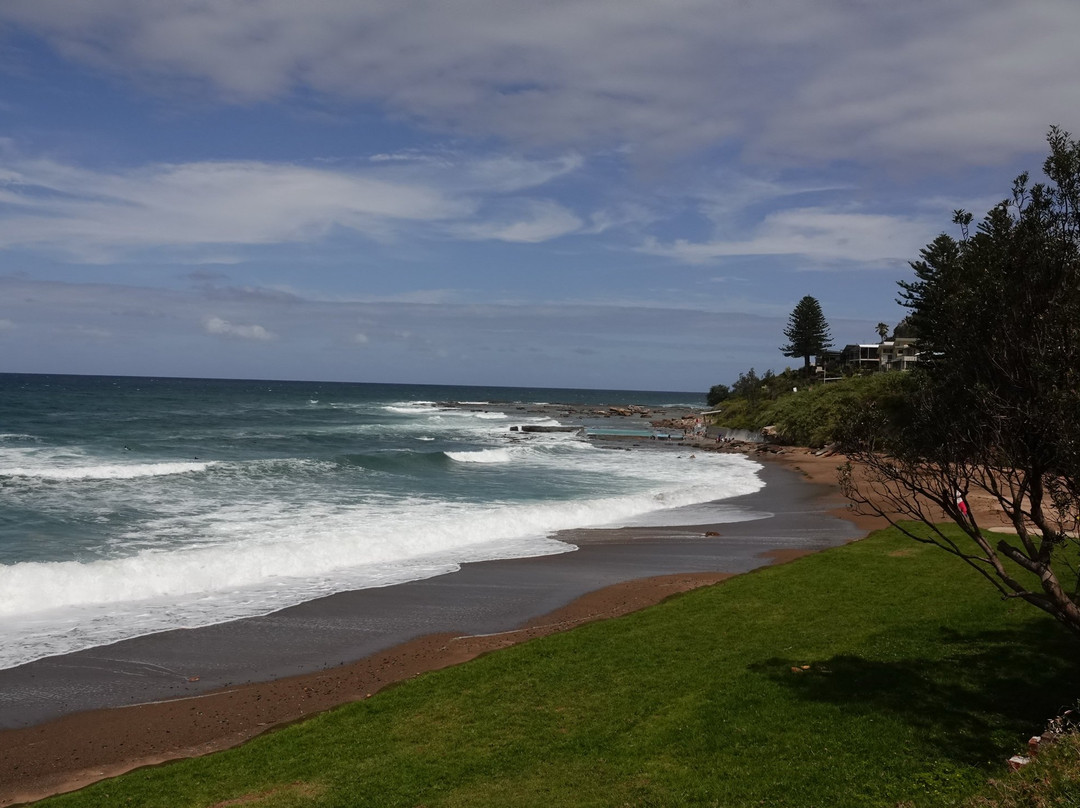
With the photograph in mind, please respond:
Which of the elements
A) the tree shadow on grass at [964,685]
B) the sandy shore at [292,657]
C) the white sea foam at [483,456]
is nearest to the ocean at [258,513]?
the white sea foam at [483,456]

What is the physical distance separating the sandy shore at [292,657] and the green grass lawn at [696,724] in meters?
1.22

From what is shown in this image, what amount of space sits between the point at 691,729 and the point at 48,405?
328 feet

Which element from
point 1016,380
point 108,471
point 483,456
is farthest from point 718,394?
point 1016,380

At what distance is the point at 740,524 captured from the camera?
2909 cm

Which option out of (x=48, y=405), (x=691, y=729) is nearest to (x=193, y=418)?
(x=48, y=405)

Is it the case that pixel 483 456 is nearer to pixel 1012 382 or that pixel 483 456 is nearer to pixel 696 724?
pixel 696 724

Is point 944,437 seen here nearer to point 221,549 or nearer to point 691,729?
point 691,729

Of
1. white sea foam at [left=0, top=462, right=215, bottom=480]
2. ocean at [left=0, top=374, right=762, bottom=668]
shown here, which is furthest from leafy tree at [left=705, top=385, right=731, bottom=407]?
white sea foam at [left=0, top=462, right=215, bottom=480]

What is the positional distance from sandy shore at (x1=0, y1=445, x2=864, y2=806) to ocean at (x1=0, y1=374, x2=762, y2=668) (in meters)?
1.39

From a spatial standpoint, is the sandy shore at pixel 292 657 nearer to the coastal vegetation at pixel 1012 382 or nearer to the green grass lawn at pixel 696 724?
the green grass lawn at pixel 696 724

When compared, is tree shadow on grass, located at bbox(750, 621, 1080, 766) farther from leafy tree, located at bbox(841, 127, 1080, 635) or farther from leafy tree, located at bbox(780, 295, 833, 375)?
leafy tree, located at bbox(780, 295, 833, 375)

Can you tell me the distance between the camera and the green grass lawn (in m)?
8.57

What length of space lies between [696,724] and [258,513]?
22.8 metres

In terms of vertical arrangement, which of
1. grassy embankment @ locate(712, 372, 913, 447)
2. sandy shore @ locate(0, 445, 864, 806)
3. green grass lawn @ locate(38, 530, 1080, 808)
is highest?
grassy embankment @ locate(712, 372, 913, 447)
